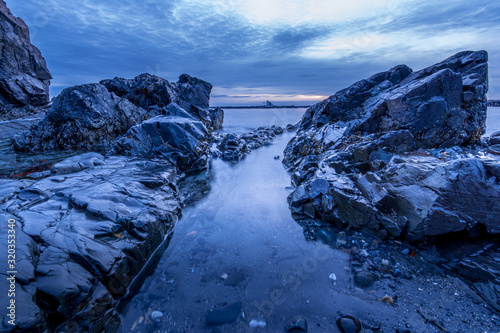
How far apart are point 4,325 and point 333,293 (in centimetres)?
535

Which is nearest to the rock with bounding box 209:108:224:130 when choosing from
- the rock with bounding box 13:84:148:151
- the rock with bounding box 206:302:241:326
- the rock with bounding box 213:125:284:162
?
the rock with bounding box 213:125:284:162

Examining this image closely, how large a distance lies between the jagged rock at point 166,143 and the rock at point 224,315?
964cm

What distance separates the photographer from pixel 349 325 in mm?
3613

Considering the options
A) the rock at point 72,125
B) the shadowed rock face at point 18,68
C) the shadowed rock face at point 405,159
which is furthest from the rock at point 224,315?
the shadowed rock face at point 18,68

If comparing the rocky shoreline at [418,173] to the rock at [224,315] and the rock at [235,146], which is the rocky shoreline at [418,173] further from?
the rock at [235,146]

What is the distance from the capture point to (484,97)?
382 inches

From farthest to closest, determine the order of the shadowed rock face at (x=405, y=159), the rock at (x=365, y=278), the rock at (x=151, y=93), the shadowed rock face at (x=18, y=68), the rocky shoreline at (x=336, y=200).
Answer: the rock at (x=151, y=93) < the shadowed rock face at (x=18, y=68) < the shadowed rock face at (x=405, y=159) < the rock at (x=365, y=278) < the rocky shoreline at (x=336, y=200)

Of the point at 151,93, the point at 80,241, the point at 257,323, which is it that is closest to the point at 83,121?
the point at 151,93

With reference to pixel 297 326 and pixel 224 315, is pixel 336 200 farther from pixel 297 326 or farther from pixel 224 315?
pixel 224 315

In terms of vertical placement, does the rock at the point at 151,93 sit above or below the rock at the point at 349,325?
above

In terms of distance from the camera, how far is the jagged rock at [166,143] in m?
12.3

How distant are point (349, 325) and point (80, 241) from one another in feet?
18.0

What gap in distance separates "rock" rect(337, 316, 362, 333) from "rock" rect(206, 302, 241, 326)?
1.89 metres

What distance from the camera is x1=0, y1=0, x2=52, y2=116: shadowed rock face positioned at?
86.2ft
